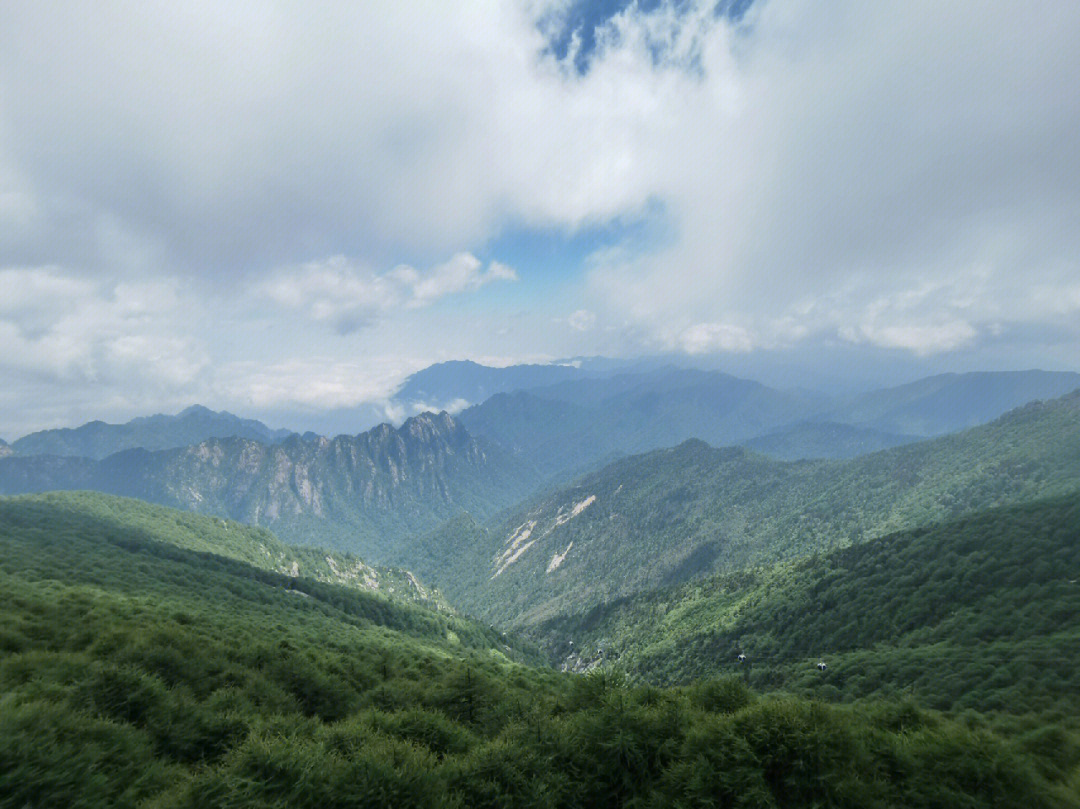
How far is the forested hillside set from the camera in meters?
27.1

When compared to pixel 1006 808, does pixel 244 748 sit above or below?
above

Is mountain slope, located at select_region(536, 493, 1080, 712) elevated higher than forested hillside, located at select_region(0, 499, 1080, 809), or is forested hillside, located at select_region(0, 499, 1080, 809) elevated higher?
forested hillside, located at select_region(0, 499, 1080, 809)

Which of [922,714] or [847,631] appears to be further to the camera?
[847,631]

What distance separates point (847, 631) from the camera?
171m

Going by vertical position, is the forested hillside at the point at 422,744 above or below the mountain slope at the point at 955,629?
above

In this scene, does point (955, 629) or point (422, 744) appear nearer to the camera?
point (422, 744)

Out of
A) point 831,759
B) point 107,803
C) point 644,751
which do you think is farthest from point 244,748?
point 831,759

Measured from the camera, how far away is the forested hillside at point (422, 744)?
27.1 metres

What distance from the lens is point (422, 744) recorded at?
128 feet

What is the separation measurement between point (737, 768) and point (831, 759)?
748cm

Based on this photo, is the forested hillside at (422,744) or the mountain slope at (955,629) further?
the mountain slope at (955,629)

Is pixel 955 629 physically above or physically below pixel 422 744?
below

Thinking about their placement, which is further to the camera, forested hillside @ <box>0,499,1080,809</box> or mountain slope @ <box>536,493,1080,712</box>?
mountain slope @ <box>536,493,1080,712</box>

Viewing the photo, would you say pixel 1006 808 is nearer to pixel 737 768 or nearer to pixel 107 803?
pixel 737 768
